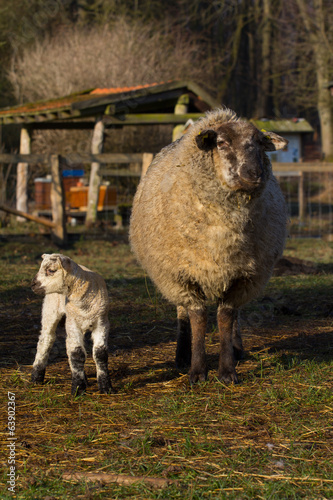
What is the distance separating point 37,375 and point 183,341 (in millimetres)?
1244

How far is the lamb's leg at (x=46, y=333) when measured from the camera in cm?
407

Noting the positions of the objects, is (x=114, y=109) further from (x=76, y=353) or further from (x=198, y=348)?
(x=76, y=353)

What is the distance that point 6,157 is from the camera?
481 inches

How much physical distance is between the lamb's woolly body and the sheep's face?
0.23ft

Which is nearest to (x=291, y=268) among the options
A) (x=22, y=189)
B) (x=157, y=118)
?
(x=157, y=118)

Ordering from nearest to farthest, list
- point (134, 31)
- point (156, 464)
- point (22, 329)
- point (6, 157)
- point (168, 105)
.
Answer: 1. point (156, 464)
2. point (22, 329)
3. point (6, 157)
4. point (168, 105)
5. point (134, 31)

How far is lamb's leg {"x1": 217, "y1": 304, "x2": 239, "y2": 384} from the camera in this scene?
14.0 ft

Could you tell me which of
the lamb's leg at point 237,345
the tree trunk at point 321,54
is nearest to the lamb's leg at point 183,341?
the lamb's leg at point 237,345

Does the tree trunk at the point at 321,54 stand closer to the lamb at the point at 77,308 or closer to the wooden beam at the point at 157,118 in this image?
the wooden beam at the point at 157,118

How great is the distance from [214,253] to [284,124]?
64.5 feet

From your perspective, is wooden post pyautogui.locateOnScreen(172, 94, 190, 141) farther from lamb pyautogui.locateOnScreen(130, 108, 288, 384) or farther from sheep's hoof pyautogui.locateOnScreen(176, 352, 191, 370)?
sheep's hoof pyautogui.locateOnScreen(176, 352, 191, 370)

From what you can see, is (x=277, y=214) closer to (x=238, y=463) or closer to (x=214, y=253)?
(x=214, y=253)

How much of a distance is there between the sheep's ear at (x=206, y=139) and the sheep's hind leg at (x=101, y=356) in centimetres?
140

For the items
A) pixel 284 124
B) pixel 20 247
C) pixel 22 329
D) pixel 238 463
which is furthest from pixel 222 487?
pixel 284 124
